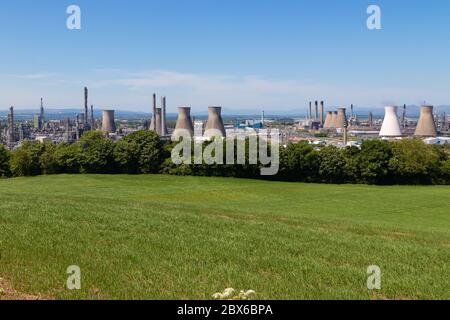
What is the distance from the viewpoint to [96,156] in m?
41.1

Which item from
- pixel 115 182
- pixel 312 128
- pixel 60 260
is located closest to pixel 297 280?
pixel 60 260

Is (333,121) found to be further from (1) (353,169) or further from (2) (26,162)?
(2) (26,162)

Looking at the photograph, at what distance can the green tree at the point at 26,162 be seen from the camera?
40000 mm

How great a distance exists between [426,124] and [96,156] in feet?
169

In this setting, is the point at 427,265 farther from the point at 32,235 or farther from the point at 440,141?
the point at 440,141

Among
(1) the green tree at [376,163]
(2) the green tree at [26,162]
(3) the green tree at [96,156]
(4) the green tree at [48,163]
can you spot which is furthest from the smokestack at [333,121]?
(2) the green tree at [26,162]

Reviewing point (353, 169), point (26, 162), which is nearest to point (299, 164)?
point (353, 169)

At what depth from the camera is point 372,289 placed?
6.14 m

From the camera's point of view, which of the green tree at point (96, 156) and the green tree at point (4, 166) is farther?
the green tree at point (96, 156)

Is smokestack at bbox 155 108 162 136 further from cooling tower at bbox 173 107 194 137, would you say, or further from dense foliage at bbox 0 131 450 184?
dense foliage at bbox 0 131 450 184

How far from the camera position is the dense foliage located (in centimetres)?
3862

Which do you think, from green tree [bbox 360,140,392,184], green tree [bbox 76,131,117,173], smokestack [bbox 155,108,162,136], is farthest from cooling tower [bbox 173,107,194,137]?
green tree [bbox 360,140,392,184]

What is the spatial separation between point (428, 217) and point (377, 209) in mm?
2770

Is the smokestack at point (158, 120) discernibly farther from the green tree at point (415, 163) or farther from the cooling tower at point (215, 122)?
the green tree at point (415, 163)
